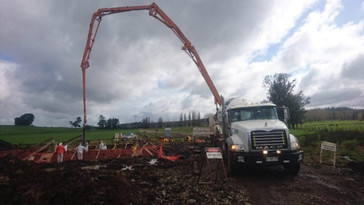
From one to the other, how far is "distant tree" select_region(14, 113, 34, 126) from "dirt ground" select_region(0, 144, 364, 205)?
123 meters

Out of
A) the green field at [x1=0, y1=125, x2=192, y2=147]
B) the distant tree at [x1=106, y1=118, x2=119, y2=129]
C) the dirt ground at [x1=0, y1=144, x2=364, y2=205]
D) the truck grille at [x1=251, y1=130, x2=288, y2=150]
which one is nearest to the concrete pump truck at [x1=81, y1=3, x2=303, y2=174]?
the truck grille at [x1=251, y1=130, x2=288, y2=150]

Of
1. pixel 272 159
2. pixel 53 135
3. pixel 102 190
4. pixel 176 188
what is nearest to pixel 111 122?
pixel 53 135

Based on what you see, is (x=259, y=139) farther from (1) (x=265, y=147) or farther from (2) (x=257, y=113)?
(2) (x=257, y=113)

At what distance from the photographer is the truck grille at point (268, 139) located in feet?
30.4

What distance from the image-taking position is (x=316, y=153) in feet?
56.0

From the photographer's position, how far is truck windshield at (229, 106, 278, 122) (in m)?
10.9

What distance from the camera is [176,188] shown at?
8125 millimetres

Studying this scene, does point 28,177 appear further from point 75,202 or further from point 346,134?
point 346,134

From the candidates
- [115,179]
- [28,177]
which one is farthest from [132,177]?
[28,177]

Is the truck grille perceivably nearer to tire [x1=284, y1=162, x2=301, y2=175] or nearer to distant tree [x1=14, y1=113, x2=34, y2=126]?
tire [x1=284, y1=162, x2=301, y2=175]

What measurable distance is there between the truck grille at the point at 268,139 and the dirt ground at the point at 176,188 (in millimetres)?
1315

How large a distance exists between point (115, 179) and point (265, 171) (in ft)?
22.9

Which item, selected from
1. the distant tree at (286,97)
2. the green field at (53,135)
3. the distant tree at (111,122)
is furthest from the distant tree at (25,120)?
the distant tree at (286,97)

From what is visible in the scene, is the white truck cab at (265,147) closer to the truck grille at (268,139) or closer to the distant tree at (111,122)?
the truck grille at (268,139)
